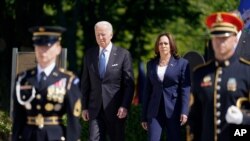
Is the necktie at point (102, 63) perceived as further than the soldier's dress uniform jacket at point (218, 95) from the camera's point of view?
Yes

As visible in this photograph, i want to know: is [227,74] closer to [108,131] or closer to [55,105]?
[55,105]

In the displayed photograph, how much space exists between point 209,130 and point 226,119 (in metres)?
0.22

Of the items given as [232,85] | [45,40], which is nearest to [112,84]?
[45,40]

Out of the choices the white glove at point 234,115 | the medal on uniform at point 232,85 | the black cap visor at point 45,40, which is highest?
the black cap visor at point 45,40

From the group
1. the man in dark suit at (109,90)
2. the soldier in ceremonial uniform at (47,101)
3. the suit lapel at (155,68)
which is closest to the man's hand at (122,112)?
the man in dark suit at (109,90)

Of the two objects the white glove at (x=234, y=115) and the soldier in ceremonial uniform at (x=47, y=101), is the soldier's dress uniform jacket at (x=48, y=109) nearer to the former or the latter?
the soldier in ceremonial uniform at (x=47, y=101)

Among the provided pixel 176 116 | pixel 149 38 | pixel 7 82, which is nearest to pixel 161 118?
pixel 176 116

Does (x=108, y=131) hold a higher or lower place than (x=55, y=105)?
lower

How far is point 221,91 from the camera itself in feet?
26.9

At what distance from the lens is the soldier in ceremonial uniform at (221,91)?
26.5 feet

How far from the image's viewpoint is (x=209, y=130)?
8219 millimetres

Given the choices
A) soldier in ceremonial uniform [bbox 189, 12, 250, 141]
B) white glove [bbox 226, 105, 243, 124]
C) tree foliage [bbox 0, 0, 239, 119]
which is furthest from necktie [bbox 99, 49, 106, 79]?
tree foliage [bbox 0, 0, 239, 119]

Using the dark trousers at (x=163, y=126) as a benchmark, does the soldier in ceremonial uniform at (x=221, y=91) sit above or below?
above

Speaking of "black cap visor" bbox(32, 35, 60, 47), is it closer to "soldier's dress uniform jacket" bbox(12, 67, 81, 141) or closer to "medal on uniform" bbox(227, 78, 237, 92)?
"soldier's dress uniform jacket" bbox(12, 67, 81, 141)
